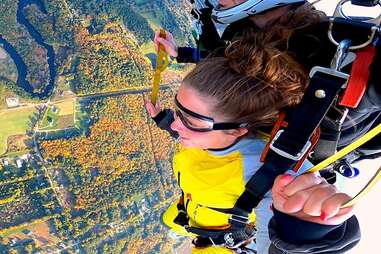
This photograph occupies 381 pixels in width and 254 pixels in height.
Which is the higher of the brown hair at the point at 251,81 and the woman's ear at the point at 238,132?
the brown hair at the point at 251,81

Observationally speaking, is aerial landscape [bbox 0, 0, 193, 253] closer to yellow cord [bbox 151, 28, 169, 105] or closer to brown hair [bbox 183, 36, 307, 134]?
yellow cord [bbox 151, 28, 169, 105]

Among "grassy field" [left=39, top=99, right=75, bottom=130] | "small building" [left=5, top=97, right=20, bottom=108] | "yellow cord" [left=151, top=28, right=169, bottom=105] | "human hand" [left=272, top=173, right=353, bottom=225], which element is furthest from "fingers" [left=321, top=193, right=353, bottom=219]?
"small building" [left=5, top=97, right=20, bottom=108]

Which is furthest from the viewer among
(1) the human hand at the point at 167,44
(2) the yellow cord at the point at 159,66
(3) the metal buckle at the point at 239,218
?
(1) the human hand at the point at 167,44

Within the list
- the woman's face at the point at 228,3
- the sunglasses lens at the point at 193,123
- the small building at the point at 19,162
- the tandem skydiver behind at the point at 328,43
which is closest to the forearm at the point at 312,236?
the tandem skydiver behind at the point at 328,43

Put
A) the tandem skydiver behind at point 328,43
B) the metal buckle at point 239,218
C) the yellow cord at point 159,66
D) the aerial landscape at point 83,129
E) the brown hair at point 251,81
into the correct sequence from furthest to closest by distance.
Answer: the aerial landscape at point 83,129 < the yellow cord at point 159,66 < the metal buckle at point 239,218 < the brown hair at point 251,81 < the tandem skydiver behind at point 328,43

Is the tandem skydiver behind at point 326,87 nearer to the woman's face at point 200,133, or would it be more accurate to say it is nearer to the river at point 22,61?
the woman's face at point 200,133

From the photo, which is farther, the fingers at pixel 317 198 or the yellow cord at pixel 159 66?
the yellow cord at pixel 159 66

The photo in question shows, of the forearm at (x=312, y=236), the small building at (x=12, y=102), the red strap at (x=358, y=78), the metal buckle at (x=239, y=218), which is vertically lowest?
the small building at (x=12, y=102)

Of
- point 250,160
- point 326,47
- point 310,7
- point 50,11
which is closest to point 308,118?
point 326,47
